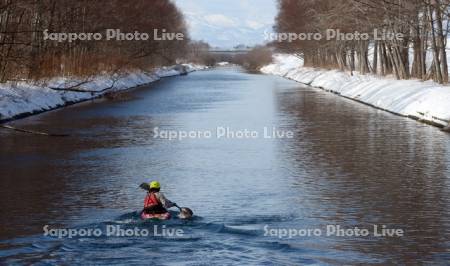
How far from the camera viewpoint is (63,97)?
40.2 meters

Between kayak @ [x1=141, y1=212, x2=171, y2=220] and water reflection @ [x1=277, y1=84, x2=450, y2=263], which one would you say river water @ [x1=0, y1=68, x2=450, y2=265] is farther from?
kayak @ [x1=141, y1=212, x2=171, y2=220]

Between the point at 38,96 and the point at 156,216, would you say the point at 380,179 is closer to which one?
the point at 156,216

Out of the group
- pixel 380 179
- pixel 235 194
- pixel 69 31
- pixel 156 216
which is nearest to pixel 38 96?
pixel 69 31

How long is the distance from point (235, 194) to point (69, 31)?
44027 millimetres

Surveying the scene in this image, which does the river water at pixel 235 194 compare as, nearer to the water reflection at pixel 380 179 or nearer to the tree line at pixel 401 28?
the water reflection at pixel 380 179

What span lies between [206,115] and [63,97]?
10794 mm


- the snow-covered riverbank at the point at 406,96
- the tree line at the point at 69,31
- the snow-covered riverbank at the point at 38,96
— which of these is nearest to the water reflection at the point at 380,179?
the snow-covered riverbank at the point at 406,96

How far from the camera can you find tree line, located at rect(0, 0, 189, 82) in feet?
114

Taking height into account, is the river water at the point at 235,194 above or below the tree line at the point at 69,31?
below

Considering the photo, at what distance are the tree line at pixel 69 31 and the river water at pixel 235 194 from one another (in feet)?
30.4

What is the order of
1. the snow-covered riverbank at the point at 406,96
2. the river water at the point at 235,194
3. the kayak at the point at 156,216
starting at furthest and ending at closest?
the snow-covered riverbank at the point at 406,96 < the kayak at the point at 156,216 < the river water at the point at 235,194

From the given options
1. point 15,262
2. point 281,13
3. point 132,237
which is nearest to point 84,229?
point 132,237

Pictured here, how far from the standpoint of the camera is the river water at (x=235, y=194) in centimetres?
943

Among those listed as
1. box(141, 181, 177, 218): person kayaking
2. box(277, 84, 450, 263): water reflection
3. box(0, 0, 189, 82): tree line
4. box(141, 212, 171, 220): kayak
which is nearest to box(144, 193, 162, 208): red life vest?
box(141, 181, 177, 218): person kayaking
